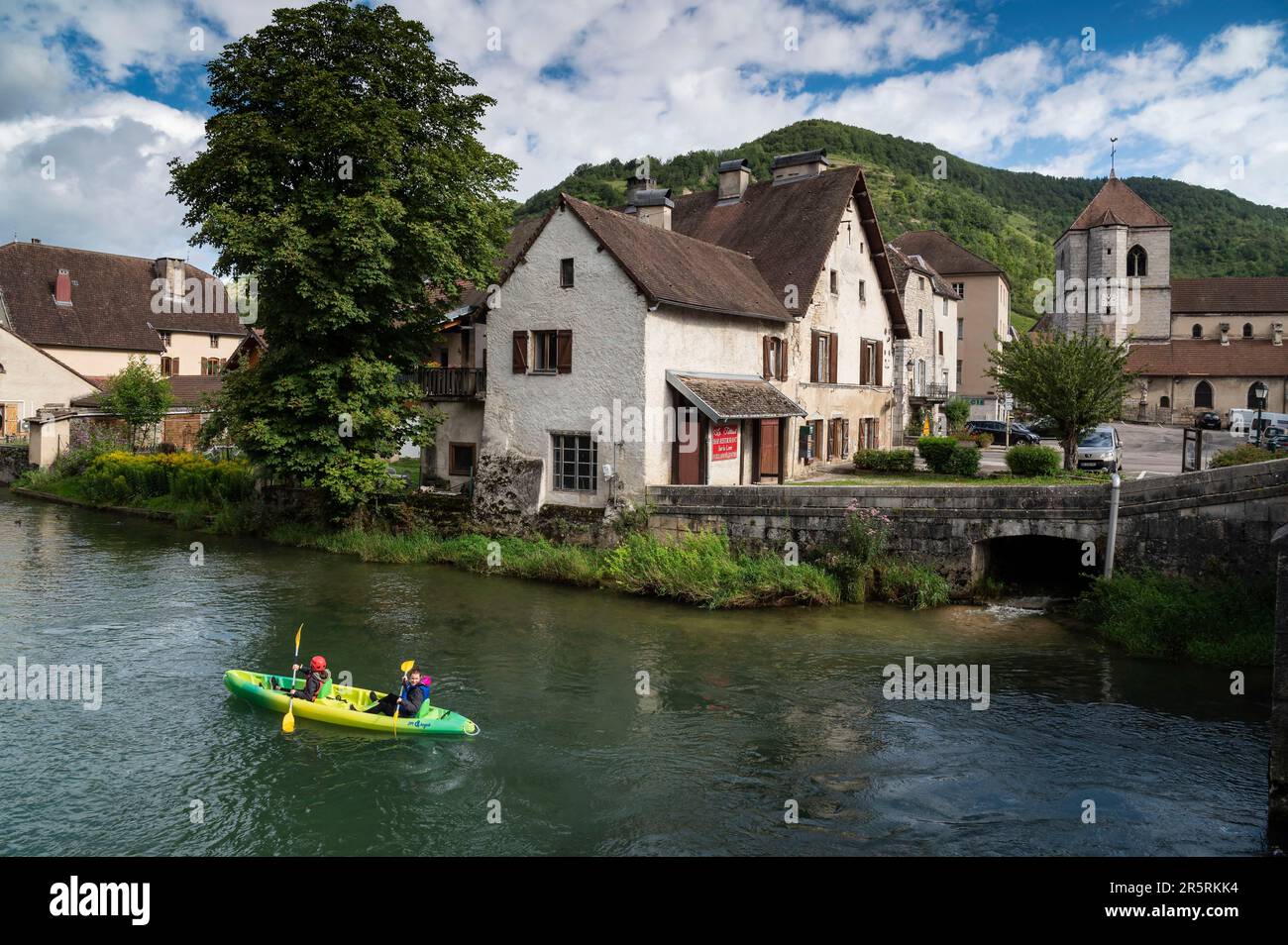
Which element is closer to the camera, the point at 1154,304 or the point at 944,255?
the point at 944,255

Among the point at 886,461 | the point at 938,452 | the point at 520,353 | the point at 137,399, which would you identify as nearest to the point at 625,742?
the point at 520,353

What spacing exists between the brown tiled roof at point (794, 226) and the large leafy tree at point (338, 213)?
408 inches

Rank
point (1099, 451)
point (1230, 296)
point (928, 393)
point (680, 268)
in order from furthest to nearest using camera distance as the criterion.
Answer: point (1230, 296) → point (928, 393) → point (1099, 451) → point (680, 268)

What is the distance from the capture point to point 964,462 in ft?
102

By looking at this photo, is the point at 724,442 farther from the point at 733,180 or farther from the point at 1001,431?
the point at 1001,431

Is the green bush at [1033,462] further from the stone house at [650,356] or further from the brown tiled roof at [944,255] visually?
the brown tiled roof at [944,255]

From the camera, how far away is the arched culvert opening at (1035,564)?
2227cm

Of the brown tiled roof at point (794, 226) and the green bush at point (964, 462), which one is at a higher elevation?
the brown tiled roof at point (794, 226)

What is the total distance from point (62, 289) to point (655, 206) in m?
44.5

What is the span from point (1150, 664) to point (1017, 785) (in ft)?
22.4

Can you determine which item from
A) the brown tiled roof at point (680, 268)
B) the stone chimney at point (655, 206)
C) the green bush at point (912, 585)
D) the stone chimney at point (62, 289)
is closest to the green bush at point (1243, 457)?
the green bush at point (912, 585)

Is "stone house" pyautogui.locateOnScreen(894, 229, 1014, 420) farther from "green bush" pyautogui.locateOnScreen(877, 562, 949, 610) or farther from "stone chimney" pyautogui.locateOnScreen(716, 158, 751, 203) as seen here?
"green bush" pyautogui.locateOnScreen(877, 562, 949, 610)

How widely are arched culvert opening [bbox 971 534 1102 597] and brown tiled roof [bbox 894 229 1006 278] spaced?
46778mm

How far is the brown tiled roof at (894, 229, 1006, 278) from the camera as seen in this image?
67.8 meters
